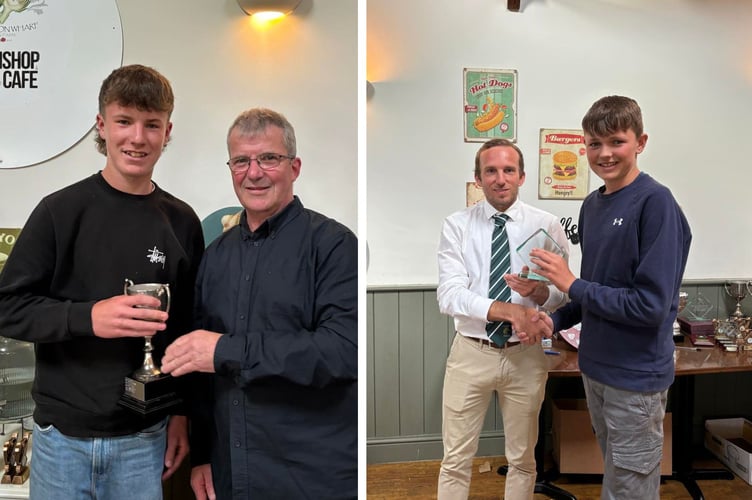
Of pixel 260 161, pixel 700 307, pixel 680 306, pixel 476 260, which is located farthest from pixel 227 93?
pixel 700 307

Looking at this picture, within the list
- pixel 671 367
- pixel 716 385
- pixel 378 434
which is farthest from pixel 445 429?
pixel 716 385

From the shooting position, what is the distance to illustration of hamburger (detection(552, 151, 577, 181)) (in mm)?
1227

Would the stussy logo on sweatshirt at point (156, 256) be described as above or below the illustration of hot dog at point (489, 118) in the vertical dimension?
below

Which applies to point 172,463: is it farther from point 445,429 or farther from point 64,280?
point 445,429

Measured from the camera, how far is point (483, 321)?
1.03 meters

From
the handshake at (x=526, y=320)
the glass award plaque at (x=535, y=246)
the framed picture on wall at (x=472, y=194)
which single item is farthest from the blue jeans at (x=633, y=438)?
the framed picture on wall at (x=472, y=194)

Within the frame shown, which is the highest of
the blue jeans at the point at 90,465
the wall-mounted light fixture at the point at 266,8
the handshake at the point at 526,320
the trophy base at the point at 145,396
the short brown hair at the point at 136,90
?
the wall-mounted light fixture at the point at 266,8

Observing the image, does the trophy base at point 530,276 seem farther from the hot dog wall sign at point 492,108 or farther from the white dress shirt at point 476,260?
the hot dog wall sign at point 492,108

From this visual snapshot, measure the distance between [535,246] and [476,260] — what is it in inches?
4.9

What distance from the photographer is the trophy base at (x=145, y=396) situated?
0.45 meters

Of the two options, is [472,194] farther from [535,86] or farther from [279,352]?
[279,352]

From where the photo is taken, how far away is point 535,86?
3.93 ft

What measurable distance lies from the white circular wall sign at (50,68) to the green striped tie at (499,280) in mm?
749

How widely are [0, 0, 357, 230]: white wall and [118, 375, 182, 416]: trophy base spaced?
7.0 inches
